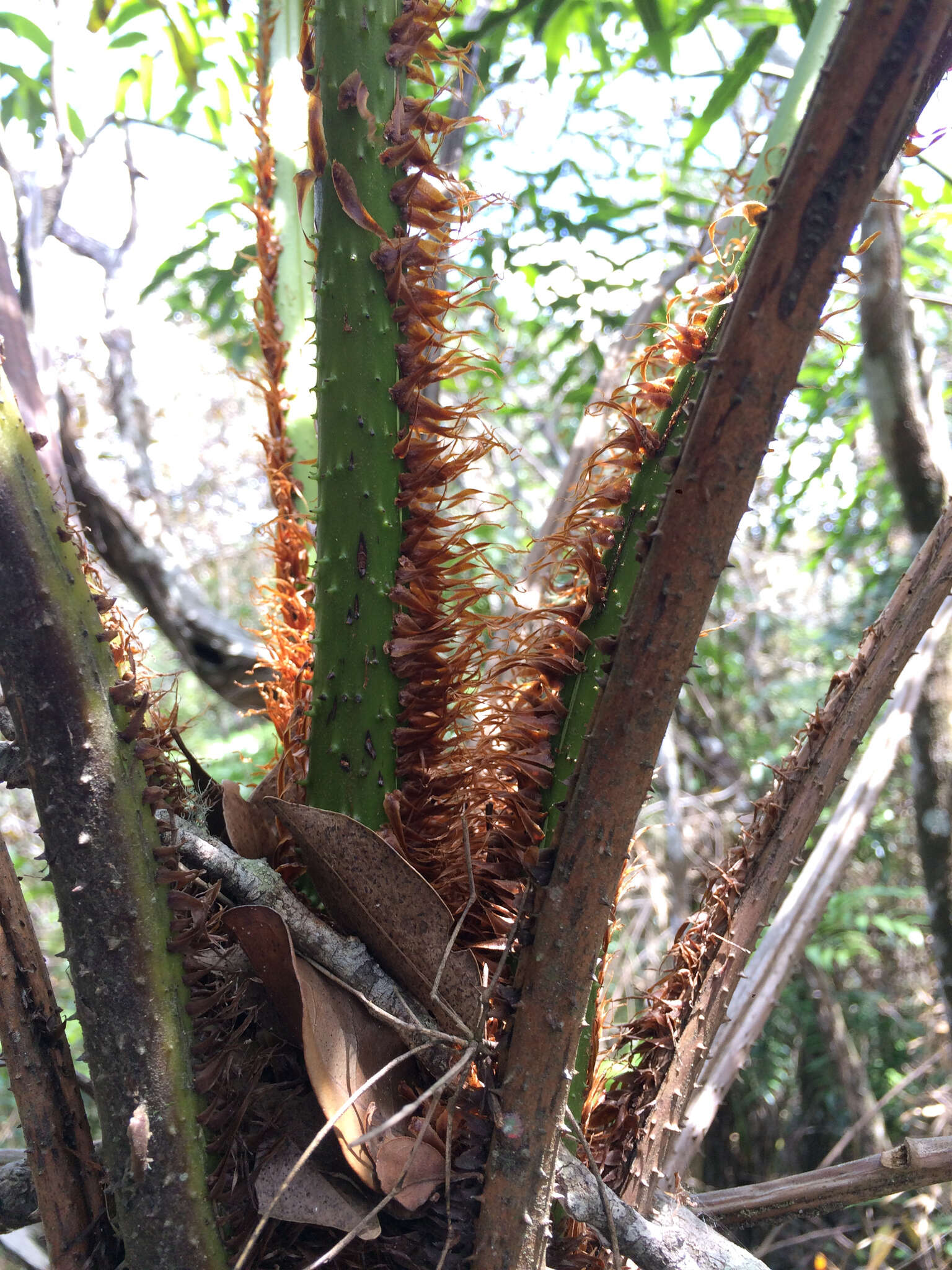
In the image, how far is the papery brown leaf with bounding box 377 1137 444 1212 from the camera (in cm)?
46

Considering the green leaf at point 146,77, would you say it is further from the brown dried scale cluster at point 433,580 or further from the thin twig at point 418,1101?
the thin twig at point 418,1101

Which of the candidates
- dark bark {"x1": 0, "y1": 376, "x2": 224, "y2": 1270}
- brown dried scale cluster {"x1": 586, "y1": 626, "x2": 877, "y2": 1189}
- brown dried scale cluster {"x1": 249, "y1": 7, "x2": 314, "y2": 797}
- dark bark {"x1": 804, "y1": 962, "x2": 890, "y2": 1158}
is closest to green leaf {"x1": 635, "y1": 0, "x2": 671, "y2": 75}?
brown dried scale cluster {"x1": 249, "y1": 7, "x2": 314, "y2": 797}

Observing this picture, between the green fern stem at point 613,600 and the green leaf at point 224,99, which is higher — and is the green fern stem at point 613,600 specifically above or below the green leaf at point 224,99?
below

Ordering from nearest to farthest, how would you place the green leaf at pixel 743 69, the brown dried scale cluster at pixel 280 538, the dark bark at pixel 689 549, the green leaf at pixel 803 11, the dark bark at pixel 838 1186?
1. the dark bark at pixel 689 549
2. the dark bark at pixel 838 1186
3. the brown dried scale cluster at pixel 280 538
4. the green leaf at pixel 803 11
5. the green leaf at pixel 743 69

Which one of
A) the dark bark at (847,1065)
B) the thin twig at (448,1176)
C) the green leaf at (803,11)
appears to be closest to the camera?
Result: the thin twig at (448,1176)

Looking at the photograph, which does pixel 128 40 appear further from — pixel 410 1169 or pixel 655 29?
pixel 410 1169

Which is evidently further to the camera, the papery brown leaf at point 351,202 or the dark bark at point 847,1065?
the dark bark at point 847,1065

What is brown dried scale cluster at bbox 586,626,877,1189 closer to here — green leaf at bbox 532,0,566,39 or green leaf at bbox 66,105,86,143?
green leaf at bbox 532,0,566,39

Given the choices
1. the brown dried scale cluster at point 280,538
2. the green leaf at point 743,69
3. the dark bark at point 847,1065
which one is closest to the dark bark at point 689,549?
the brown dried scale cluster at point 280,538

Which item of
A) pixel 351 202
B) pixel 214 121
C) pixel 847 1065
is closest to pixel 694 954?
pixel 351 202

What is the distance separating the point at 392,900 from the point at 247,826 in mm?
123

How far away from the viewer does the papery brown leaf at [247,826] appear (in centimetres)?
58

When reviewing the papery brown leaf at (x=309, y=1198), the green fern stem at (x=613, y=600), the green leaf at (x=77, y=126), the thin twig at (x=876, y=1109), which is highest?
the green leaf at (x=77, y=126)

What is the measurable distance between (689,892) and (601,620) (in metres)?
2.31
